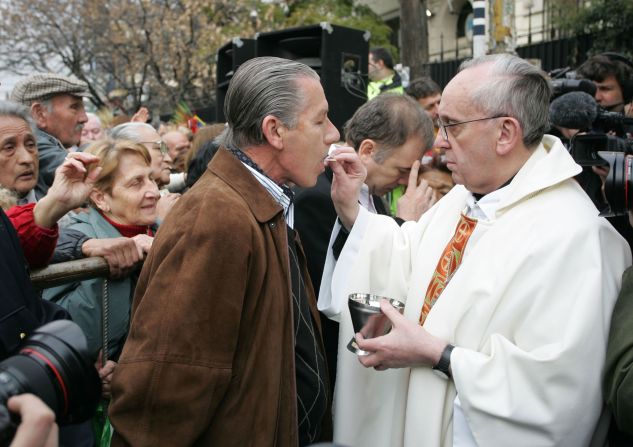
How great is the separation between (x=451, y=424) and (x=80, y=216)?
1901 mm

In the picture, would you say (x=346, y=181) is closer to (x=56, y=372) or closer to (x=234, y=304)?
(x=234, y=304)

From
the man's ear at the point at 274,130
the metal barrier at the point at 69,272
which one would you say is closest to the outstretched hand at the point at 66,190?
the metal barrier at the point at 69,272

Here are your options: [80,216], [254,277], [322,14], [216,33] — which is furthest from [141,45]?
[254,277]

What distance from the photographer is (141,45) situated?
18172 millimetres

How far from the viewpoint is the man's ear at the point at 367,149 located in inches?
135

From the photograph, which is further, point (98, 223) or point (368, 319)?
point (98, 223)

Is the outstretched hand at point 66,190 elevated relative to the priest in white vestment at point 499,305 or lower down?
elevated

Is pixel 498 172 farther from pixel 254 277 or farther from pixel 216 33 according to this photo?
pixel 216 33

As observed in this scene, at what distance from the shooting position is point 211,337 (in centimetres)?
200

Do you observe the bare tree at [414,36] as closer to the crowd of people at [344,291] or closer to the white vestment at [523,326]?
the crowd of people at [344,291]

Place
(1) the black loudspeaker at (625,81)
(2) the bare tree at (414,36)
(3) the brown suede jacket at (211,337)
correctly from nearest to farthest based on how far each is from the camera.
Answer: (3) the brown suede jacket at (211,337) < (1) the black loudspeaker at (625,81) < (2) the bare tree at (414,36)

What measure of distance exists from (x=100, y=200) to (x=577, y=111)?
89.0 inches

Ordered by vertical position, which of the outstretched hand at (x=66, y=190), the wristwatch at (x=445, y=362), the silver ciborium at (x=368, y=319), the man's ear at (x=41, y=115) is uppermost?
the man's ear at (x=41, y=115)

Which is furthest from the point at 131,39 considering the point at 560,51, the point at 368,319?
the point at 368,319
